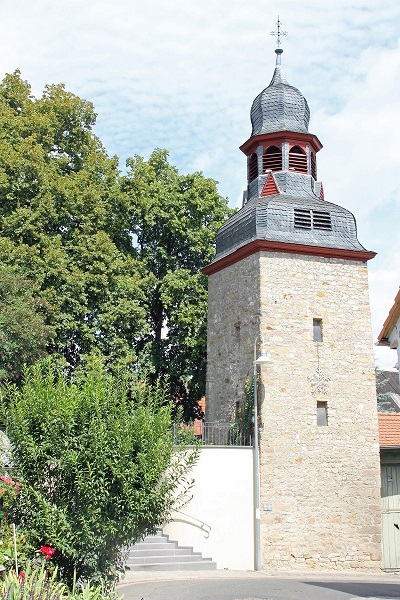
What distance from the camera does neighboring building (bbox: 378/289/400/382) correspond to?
1244 centimetres

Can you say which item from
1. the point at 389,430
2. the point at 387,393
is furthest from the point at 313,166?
the point at 387,393

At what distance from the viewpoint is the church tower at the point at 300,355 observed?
1552cm

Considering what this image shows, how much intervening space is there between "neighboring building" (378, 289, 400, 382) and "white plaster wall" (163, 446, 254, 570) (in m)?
4.06

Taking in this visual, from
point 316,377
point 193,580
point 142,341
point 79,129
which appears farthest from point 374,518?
point 79,129

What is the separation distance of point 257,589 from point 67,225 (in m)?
12.0

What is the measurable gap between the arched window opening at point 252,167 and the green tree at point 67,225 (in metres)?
4.15

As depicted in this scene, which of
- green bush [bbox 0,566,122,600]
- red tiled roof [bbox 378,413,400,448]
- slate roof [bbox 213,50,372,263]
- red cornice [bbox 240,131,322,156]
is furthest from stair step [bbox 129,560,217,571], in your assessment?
red cornice [bbox 240,131,322,156]

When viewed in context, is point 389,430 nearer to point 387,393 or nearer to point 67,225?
point 387,393

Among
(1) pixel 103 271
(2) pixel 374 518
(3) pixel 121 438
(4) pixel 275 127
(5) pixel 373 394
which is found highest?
(4) pixel 275 127

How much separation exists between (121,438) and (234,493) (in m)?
7.70

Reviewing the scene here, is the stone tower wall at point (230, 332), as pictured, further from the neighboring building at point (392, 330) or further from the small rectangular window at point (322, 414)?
the neighboring building at point (392, 330)

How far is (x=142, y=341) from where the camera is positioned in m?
21.5

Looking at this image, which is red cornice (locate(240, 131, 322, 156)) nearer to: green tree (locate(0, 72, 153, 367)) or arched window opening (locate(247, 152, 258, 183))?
arched window opening (locate(247, 152, 258, 183))

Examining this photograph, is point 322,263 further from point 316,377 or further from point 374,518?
point 374,518
